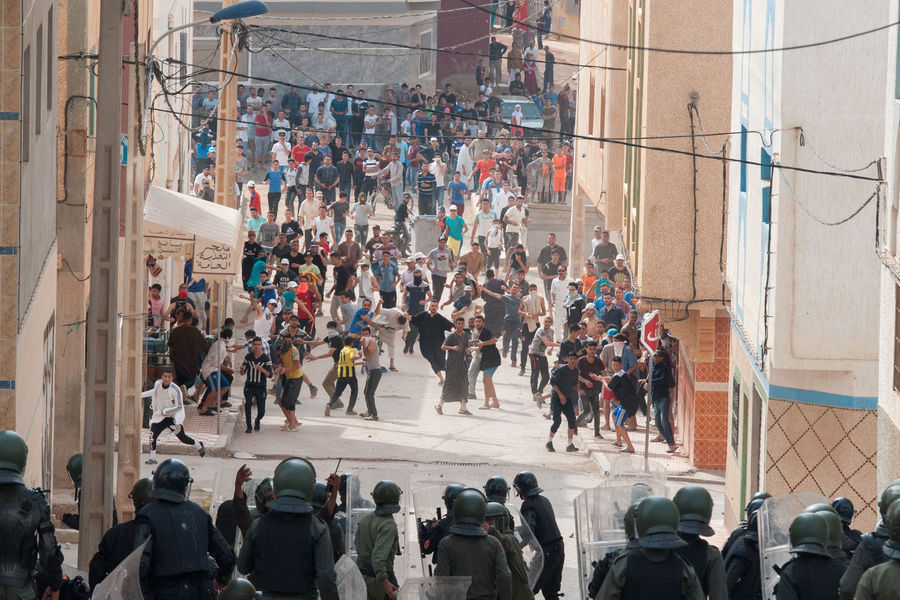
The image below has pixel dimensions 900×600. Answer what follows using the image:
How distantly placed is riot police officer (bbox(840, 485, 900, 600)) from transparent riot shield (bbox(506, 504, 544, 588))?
9.88ft

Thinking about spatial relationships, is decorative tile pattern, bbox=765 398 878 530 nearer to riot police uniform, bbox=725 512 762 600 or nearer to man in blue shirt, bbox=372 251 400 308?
riot police uniform, bbox=725 512 762 600

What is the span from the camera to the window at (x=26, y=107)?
1302cm

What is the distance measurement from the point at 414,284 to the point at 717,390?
6.41 meters

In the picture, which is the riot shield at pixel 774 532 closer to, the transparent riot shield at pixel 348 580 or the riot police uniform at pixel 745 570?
the riot police uniform at pixel 745 570

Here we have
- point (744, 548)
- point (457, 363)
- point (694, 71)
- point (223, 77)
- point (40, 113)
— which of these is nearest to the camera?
point (744, 548)

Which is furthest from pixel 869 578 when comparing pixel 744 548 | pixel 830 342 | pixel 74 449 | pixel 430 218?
pixel 430 218

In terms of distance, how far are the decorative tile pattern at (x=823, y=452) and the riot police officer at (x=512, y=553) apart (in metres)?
5.89

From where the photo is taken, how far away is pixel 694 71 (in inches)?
871

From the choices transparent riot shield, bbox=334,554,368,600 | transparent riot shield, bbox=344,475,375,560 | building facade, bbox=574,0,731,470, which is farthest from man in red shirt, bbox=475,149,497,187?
transparent riot shield, bbox=334,554,368,600

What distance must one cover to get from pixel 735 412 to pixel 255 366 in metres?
6.50

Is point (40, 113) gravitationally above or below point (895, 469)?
above

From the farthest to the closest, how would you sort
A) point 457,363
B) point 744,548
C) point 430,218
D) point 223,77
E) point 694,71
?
point 430,218 → point 223,77 → point 457,363 → point 694,71 → point 744,548

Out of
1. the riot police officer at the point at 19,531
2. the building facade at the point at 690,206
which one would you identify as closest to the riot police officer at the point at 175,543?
the riot police officer at the point at 19,531

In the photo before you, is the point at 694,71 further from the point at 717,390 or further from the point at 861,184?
the point at 861,184
